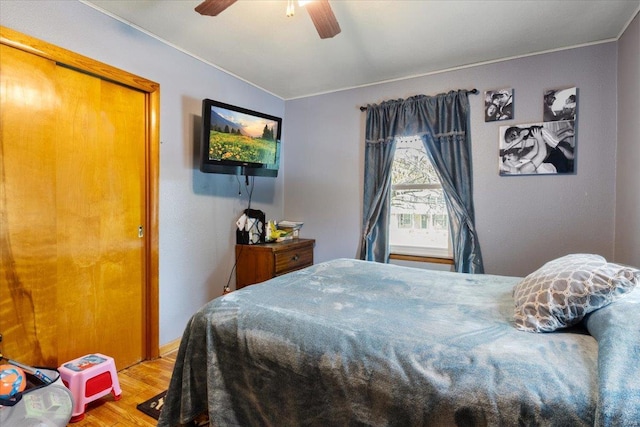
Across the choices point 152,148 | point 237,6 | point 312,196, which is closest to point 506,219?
point 312,196

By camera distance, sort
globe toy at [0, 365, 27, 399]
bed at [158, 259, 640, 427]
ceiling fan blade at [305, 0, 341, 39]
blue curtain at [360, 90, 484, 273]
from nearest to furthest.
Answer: bed at [158, 259, 640, 427] → globe toy at [0, 365, 27, 399] → ceiling fan blade at [305, 0, 341, 39] → blue curtain at [360, 90, 484, 273]

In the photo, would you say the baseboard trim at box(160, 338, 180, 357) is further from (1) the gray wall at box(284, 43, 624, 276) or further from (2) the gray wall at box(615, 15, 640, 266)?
(2) the gray wall at box(615, 15, 640, 266)

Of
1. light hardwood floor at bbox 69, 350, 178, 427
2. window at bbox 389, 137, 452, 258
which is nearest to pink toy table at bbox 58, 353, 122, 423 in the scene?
light hardwood floor at bbox 69, 350, 178, 427

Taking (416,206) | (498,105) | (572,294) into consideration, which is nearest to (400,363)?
(572,294)

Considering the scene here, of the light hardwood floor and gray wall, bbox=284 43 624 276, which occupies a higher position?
gray wall, bbox=284 43 624 276

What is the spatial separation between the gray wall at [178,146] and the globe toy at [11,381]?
111 cm

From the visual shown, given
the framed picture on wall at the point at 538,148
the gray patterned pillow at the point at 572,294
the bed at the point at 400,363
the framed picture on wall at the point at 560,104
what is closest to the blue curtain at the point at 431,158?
the framed picture on wall at the point at 538,148

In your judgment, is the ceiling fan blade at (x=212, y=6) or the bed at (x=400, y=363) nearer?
the bed at (x=400, y=363)

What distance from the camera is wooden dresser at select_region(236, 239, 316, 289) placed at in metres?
3.03

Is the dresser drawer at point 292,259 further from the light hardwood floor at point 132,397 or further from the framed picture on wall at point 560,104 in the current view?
the framed picture on wall at point 560,104

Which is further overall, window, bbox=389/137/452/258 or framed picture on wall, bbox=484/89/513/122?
window, bbox=389/137/452/258

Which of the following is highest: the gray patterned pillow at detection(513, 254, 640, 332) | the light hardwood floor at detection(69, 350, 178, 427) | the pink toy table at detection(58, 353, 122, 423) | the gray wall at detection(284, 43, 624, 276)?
the gray wall at detection(284, 43, 624, 276)

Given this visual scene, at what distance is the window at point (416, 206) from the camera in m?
3.15

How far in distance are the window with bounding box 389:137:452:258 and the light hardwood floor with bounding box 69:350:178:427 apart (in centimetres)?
229
